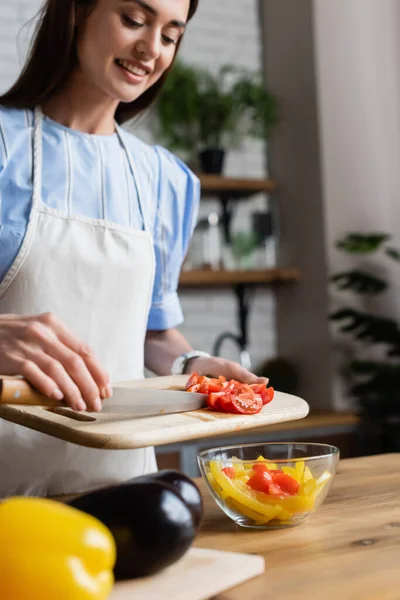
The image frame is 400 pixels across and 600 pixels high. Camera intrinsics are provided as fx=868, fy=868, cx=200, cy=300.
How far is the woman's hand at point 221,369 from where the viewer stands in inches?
60.4

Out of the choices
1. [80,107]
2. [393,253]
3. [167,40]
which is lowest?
[393,253]

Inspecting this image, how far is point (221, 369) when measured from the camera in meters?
1.59

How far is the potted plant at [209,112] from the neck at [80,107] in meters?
2.06

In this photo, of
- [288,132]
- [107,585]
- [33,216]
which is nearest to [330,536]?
[107,585]

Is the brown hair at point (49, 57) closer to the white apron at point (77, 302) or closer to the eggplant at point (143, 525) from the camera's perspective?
the white apron at point (77, 302)

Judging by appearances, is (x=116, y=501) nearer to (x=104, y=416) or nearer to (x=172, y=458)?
(x=104, y=416)

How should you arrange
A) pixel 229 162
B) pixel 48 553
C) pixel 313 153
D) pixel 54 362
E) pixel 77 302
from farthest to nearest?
pixel 229 162, pixel 313 153, pixel 77 302, pixel 54 362, pixel 48 553

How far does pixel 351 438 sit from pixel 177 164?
1.96 meters

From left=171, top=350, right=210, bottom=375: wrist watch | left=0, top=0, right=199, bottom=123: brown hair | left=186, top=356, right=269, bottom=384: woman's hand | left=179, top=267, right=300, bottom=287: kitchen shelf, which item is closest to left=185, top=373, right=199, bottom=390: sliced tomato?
left=186, top=356, right=269, bottom=384: woman's hand

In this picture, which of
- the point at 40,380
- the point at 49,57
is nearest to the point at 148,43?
the point at 49,57

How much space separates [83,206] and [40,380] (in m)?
0.65

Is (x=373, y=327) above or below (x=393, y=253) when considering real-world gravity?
below

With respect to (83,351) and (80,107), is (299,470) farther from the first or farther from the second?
(80,107)

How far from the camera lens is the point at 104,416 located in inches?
50.5
